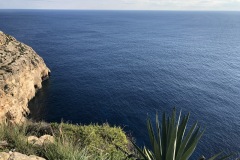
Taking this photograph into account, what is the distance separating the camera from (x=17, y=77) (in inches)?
1838

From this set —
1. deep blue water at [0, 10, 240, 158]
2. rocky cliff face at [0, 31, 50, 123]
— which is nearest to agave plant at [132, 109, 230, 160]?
deep blue water at [0, 10, 240, 158]

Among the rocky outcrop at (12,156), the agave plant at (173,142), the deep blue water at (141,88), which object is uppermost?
the agave plant at (173,142)

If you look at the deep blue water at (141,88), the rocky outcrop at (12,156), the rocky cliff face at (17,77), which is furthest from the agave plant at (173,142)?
the rocky cliff face at (17,77)

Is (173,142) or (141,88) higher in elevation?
(173,142)

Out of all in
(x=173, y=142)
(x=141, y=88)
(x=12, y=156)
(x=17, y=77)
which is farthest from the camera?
(x=141, y=88)

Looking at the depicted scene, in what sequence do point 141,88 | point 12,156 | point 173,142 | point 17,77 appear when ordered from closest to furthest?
point 173,142 → point 12,156 → point 17,77 → point 141,88

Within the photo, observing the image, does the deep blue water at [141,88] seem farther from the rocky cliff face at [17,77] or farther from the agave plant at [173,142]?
the agave plant at [173,142]

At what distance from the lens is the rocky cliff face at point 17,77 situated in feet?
135

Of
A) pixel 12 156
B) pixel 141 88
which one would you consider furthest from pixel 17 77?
pixel 12 156

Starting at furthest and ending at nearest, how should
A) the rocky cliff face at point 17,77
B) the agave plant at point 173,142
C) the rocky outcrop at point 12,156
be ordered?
the rocky cliff face at point 17,77, the rocky outcrop at point 12,156, the agave plant at point 173,142

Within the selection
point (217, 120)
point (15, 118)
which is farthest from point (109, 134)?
point (217, 120)

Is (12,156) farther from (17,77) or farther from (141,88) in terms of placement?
(141,88)

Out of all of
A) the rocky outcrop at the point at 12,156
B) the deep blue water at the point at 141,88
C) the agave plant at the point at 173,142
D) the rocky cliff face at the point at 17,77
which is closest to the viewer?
the agave plant at the point at 173,142

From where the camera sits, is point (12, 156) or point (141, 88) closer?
point (12, 156)
